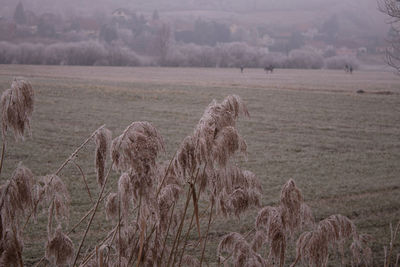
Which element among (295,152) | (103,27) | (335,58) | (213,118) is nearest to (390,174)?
(295,152)

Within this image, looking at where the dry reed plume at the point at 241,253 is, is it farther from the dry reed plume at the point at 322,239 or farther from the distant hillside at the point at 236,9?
the distant hillside at the point at 236,9

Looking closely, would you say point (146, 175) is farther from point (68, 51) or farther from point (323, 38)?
point (323, 38)

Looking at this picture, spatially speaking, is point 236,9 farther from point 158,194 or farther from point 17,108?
point 17,108

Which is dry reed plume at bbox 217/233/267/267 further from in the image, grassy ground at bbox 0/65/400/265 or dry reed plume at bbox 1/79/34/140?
dry reed plume at bbox 1/79/34/140

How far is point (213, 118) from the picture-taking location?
1.69m

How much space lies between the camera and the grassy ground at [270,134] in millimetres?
7852

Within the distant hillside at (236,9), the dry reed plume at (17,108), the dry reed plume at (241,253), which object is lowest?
the dry reed plume at (241,253)

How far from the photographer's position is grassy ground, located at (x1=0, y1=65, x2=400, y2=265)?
7.85 m

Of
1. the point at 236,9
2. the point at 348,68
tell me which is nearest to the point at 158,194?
the point at 348,68

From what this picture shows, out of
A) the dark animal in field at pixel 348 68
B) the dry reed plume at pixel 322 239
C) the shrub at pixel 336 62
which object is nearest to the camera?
the dry reed plume at pixel 322 239

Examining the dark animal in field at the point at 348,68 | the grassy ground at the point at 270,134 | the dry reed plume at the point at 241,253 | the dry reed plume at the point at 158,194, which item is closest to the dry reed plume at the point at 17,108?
the dry reed plume at the point at 158,194

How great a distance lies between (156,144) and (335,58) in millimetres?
58027

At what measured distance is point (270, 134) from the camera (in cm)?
1662

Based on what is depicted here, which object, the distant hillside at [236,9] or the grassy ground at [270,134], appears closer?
the grassy ground at [270,134]
